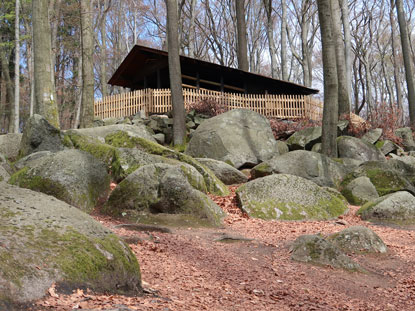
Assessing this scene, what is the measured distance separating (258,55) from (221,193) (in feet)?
96.4

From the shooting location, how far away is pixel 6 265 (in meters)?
2.32

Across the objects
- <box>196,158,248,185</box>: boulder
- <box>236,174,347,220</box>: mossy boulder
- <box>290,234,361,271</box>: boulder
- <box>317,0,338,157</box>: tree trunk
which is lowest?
<box>290,234,361,271</box>: boulder

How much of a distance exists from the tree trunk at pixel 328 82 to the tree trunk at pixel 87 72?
950 centimetres

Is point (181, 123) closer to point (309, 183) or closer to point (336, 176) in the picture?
point (336, 176)

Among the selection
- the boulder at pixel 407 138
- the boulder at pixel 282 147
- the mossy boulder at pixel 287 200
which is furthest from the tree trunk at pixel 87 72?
the boulder at pixel 407 138

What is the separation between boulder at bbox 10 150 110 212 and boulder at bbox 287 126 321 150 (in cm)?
937

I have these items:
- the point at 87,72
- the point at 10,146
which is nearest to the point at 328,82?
the point at 10,146

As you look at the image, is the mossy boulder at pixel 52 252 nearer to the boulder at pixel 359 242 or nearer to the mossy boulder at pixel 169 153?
the boulder at pixel 359 242

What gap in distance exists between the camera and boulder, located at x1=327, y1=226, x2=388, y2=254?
18.7 ft

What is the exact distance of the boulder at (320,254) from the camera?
4922mm

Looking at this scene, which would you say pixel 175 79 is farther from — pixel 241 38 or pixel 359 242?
pixel 359 242

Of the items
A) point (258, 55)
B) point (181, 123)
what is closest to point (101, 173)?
point (181, 123)

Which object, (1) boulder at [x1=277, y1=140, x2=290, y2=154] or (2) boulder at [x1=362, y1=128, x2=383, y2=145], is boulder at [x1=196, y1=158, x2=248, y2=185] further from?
(2) boulder at [x1=362, y1=128, x2=383, y2=145]

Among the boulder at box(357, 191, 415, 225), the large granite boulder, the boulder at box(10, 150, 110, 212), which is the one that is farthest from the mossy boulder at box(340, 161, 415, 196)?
the boulder at box(10, 150, 110, 212)
